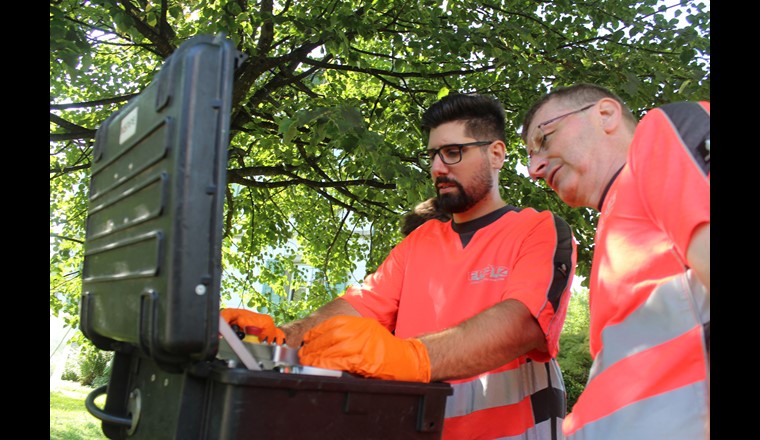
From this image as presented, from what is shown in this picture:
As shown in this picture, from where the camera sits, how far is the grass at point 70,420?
29.3 ft

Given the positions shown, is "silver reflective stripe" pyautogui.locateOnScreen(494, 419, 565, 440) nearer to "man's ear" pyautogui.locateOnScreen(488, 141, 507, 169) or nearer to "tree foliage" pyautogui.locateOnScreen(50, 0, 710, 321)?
"man's ear" pyautogui.locateOnScreen(488, 141, 507, 169)

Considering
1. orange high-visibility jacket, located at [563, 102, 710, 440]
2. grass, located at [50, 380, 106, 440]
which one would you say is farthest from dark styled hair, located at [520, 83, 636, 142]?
grass, located at [50, 380, 106, 440]

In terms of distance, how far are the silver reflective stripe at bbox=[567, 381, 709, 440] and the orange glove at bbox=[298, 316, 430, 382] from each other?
0.46 metres

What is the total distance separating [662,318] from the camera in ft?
4.19

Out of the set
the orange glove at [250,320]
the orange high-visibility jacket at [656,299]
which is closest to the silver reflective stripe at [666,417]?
the orange high-visibility jacket at [656,299]

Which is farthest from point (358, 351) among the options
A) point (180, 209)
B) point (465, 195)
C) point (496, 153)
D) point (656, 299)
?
point (496, 153)

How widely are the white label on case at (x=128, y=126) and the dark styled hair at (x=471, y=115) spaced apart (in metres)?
1.41

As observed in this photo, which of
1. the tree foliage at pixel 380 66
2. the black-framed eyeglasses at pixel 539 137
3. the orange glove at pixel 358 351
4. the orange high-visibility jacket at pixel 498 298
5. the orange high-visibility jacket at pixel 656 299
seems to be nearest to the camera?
the orange high-visibility jacket at pixel 656 299

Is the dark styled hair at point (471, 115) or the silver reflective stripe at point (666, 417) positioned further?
the dark styled hair at point (471, 115)

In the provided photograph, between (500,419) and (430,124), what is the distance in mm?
1205

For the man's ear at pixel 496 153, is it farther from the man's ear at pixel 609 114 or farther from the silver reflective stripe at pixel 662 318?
the silver reflective stripe at pixel 662 318

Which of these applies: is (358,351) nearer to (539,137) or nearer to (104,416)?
(104,416)

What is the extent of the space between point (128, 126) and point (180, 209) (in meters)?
0.44
